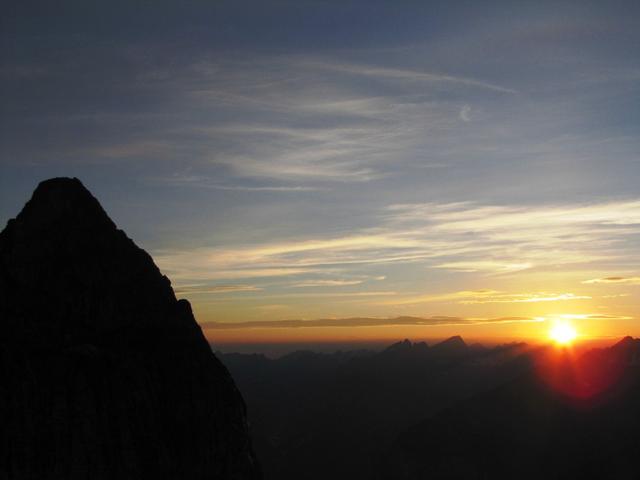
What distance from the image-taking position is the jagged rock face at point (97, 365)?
2771 inches

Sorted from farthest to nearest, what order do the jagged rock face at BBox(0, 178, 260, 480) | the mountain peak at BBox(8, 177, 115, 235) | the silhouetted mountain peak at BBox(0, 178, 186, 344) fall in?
the mountain peak at BBox(8, 177, 115, 235) < the silhouetted mountain peak at BBox(0, 178, 186, 344) < the jagged rock face at BBox(0, 178, 260, 480)

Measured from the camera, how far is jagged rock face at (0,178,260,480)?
70375mm

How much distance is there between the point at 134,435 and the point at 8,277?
26.4 meters

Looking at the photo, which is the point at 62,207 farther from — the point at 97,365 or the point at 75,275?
the point at 97,365

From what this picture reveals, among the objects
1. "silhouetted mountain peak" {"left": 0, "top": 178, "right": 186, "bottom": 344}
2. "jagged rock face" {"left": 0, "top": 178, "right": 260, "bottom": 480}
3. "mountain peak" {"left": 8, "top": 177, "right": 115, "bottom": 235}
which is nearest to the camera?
"jagged rock face" {"left": 0, "top": 178, "right": 260, "bottom": 480}

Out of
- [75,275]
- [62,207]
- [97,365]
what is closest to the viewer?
[97,365]

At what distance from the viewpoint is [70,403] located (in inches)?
2849

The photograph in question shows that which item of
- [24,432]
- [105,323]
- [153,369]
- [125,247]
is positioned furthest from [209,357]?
[24,432]

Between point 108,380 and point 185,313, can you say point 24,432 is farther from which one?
point 185,313

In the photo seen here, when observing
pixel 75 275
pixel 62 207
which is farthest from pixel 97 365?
pixel 62 207

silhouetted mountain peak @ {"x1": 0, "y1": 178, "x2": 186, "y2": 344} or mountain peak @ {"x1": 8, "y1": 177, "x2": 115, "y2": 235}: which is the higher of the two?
mountain peak @ {"x1": 8, "y1": 177, "x2": 115, "y2": 235}

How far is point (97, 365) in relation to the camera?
251 ft

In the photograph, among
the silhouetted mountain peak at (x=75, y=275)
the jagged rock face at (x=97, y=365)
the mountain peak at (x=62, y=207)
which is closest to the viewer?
the jagged rock face at (x=97, y=365)

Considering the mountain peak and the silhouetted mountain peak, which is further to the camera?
the mountain peak
